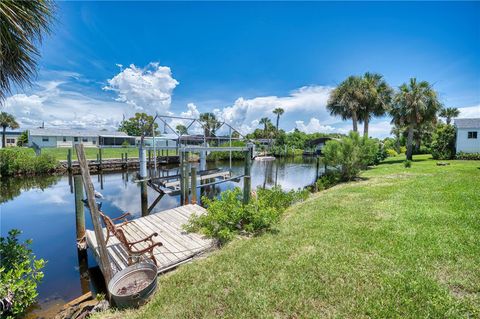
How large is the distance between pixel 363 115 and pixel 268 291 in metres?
31.8

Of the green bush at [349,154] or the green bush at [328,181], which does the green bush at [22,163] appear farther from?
the green bush at [349,154]

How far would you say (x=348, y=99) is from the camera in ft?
95.6

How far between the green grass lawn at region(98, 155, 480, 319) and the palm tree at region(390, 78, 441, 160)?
21624mm

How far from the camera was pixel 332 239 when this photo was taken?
17.8 feet

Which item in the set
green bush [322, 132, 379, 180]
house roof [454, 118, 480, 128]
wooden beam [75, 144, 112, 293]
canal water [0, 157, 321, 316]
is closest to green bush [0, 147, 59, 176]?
canal water [0, 157, 321, 316]

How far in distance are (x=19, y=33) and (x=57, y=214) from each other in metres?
11.1

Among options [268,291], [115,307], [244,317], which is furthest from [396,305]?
[115,307]

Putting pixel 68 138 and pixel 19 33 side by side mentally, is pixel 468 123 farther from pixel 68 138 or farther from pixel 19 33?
pixel 68 138

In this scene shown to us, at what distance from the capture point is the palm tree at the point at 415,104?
23.9 meters

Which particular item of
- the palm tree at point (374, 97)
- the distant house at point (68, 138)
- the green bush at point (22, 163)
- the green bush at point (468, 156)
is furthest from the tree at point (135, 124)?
the green bush at point (468, 156)

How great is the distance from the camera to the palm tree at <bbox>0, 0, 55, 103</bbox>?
2.85 m

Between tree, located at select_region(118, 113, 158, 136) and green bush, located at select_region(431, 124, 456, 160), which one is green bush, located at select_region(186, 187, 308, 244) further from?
tree, located at select_region(118, 113, 158, 136)

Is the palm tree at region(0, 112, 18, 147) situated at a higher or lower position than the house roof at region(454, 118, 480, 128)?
higher

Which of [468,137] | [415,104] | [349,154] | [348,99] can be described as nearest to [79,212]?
[349,154]
